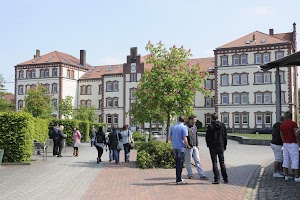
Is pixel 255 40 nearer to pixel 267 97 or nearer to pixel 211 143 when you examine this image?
pixel 267 97

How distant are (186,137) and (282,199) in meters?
3.59

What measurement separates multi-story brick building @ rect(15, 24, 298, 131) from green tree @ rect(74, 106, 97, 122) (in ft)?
12.9

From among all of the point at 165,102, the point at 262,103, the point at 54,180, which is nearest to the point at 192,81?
the point at 165,102

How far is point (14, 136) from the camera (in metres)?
16.5

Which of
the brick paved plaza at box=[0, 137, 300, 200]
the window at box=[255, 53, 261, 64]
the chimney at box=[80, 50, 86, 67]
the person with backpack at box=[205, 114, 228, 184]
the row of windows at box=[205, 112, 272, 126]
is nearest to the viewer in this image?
Answer: the brick paved plaza at box=[0, 137, 300, 200]

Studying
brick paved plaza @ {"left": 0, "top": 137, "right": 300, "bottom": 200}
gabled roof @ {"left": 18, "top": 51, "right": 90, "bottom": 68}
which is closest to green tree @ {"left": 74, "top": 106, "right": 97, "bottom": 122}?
gabled roof @ {"left": 18, "top": 51, "right": 90, "bottom": 68}

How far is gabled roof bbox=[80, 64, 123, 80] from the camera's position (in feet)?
259

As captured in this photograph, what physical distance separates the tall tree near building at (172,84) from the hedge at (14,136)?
5.41 meters

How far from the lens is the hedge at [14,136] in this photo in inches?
647

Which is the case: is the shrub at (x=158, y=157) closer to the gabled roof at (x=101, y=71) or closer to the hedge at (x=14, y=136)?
the hedge at (x=14, y=136)

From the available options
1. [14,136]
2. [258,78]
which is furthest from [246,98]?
[14,136]

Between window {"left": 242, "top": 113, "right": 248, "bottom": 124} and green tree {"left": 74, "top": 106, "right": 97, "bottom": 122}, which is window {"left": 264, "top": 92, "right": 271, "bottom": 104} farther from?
green tree {"left": 74, "top": 106, "right": 97, "bottom": 122}

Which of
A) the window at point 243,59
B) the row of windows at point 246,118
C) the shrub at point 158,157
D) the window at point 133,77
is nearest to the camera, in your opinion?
the shrub at point 158,157

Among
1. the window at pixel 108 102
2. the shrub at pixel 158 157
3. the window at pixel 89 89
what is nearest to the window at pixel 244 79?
the window at pixel 108 102
